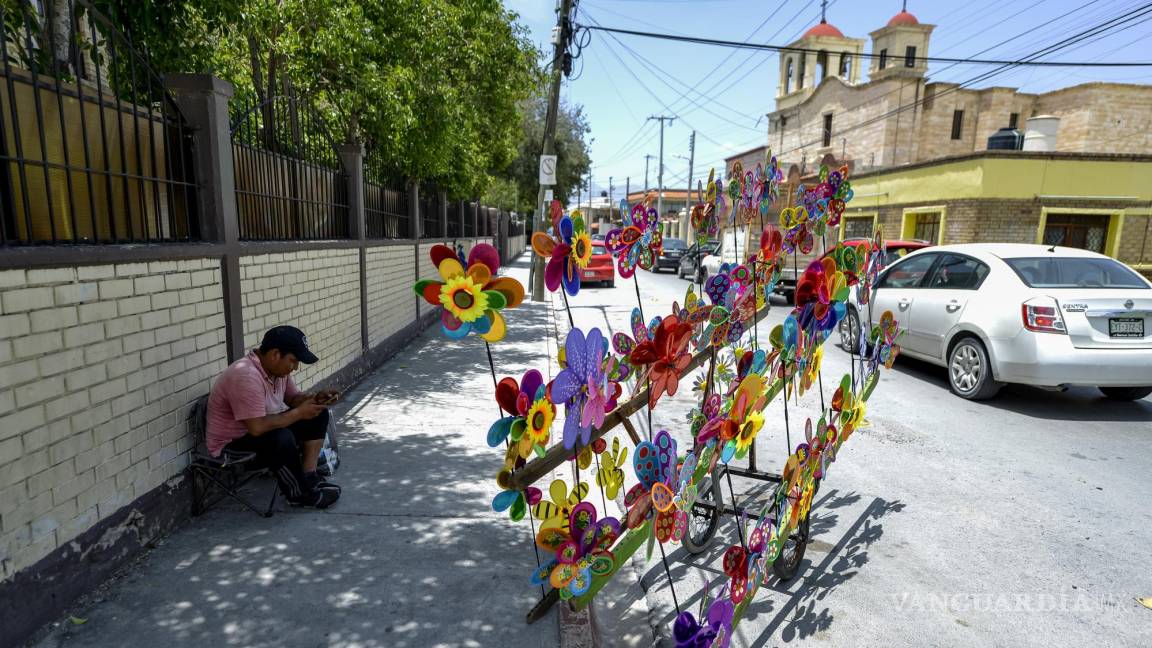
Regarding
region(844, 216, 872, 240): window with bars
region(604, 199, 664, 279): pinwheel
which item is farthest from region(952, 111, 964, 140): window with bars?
region(604, 199, 664, 279): pinwheel

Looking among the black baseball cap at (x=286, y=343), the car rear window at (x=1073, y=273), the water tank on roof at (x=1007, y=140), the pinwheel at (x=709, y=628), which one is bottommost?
the pinwheel at (x=709, y=628)

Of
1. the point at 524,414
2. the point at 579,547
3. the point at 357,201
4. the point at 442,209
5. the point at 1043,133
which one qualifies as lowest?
the point at 579,547

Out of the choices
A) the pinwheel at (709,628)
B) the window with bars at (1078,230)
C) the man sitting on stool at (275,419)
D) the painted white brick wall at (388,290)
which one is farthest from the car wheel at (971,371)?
the window with bars at (1078,230)

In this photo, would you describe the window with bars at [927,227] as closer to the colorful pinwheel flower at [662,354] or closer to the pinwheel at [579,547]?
the colorful pinwheel flower at [662,354]

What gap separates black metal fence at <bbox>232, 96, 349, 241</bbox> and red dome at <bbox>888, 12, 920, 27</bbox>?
1720 inches

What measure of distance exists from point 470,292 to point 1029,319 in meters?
5.75

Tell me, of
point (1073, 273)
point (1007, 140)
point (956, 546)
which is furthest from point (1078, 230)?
point (956, 546)

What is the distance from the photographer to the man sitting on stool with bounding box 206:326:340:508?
125 inches

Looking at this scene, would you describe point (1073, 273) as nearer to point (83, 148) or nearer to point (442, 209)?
point (83, 148)

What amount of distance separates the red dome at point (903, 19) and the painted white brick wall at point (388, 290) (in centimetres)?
4180

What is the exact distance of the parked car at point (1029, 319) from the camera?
537 cm

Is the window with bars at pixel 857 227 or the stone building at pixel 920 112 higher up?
the stone building at pixel 920 112

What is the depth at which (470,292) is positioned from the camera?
1.76 meters

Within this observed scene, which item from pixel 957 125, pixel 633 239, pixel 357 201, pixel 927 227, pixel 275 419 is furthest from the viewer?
pixel 957 125
